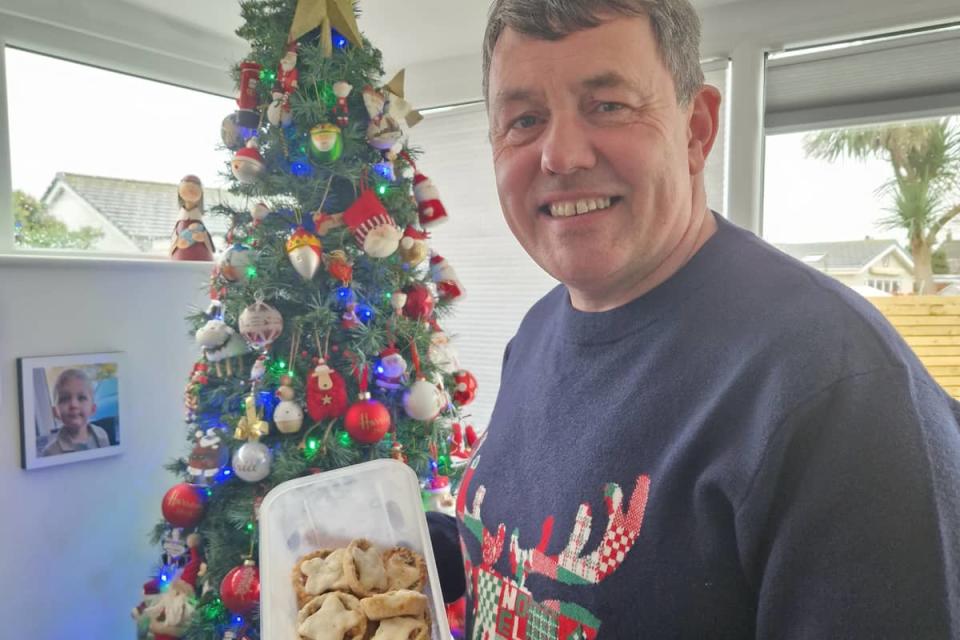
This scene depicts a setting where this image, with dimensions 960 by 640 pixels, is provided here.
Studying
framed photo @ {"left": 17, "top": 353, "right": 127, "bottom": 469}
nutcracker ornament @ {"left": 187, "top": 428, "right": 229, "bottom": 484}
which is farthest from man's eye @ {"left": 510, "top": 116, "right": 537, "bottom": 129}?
framed photo @ {"left": 17, "top": 353, "right": 127, "bottom": 469}

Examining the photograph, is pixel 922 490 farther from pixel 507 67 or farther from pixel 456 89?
pixel 456 89

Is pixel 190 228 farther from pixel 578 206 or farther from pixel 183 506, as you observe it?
pixel 578 206

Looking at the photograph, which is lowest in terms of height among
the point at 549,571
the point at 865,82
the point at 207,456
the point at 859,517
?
the point at 207,456

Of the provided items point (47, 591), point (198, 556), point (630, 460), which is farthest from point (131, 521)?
point (630, 460)

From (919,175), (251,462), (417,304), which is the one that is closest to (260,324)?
(251,462)

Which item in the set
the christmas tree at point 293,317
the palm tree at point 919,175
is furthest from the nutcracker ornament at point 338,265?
the palm tree at point 919,175

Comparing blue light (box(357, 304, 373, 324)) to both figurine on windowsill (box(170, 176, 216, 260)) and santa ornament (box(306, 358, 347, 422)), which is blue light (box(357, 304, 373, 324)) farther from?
figurine on windowsill (box(170, 176, 216, 260))
